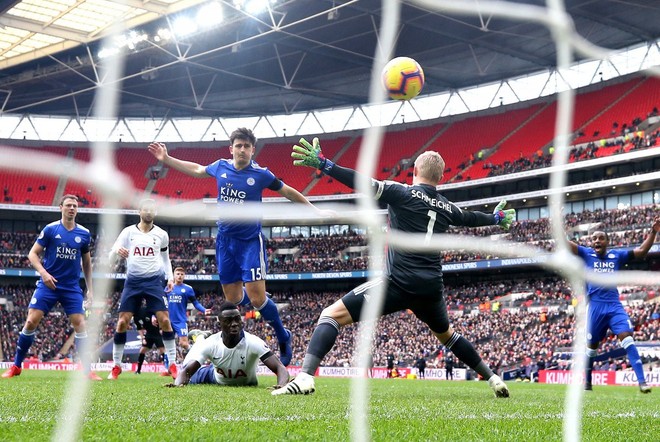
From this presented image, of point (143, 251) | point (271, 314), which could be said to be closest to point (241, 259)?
point (271, 314)

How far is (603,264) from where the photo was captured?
883 cm

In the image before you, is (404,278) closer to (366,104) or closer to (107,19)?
(107,19)

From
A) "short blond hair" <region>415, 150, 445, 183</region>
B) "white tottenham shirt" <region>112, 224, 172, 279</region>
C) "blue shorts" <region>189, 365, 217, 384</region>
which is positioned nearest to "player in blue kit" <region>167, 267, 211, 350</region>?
"white tottenham shirt" <region>112, 224, 172, 279</region>

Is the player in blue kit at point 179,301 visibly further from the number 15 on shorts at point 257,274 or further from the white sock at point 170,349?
the number 15 on shorts at point 257,274

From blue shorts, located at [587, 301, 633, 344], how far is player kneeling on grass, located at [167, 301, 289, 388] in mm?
4325

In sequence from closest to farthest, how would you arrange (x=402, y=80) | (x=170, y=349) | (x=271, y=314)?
1. (x=402, y=80)
2. (x=271, y=314)
3. (x=170, y=349)

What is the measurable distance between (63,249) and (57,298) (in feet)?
2.14

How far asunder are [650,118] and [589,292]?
2726 cm

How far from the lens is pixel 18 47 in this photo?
108 feet

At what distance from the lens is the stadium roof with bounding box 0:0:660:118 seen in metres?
29.9

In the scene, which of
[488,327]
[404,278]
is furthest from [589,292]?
[488,327]

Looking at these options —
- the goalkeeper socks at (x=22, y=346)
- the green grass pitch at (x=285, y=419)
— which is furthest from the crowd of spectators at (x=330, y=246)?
the green grass pitch at (x=285, y=419)

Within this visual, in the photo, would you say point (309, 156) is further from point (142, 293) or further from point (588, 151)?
point (588, 151)

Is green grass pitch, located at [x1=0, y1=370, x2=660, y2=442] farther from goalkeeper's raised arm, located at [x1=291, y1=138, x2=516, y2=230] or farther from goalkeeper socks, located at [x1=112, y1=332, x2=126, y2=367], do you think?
goalkeeper socks, located at [x1=112, y1=332, x2=126, y2=367]
